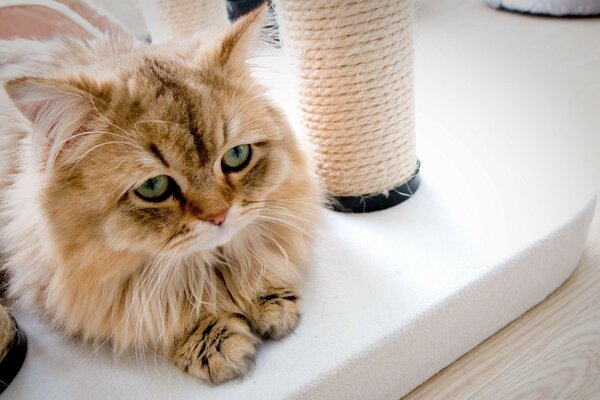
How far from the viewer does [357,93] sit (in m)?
1.06

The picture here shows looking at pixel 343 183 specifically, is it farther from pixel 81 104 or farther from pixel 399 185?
pixel 81 104

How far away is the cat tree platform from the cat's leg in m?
0.02

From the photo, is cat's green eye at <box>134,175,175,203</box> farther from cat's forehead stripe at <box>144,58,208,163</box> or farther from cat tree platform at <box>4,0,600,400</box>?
cat tree platform at <box>4,0,600,400</box>

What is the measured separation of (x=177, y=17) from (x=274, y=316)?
3.95 feet

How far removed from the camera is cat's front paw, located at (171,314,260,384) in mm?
822

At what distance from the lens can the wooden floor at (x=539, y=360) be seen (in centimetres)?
91

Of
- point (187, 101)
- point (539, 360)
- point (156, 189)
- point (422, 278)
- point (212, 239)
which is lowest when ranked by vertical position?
point (539, 360)

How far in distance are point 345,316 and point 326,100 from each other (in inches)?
20.0

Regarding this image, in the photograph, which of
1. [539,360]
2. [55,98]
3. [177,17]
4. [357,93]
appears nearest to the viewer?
[55,98]

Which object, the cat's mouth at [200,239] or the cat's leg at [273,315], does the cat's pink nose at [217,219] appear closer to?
the cat's mouth at [200,239]

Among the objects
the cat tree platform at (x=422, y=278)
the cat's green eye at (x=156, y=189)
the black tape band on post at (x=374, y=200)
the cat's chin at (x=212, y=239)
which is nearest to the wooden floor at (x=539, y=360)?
the cat tree platform at (x=422, y=278)

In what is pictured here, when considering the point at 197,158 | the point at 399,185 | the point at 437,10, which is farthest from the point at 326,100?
the point at 437,10

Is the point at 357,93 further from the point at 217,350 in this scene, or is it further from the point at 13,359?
the point at 13,359

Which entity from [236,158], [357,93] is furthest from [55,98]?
[357,93]
